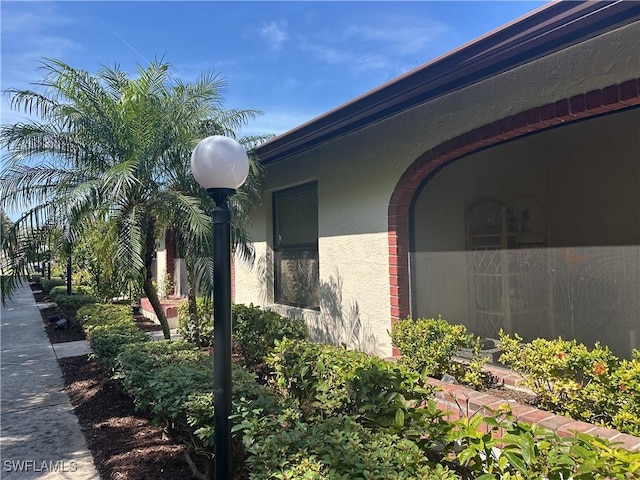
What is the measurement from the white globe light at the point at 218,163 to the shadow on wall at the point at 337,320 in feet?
10.7

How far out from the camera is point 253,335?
18.6 feet

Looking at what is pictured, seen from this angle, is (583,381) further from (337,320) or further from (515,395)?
(337,320)

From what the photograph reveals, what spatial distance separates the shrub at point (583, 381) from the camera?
9.20ft

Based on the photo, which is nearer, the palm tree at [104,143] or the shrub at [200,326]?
the palm tree at [104,143]

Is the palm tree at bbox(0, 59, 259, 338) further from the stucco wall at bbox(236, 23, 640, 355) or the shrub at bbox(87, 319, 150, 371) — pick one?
the stucco wall at bbox(236, 23, 640, 355)

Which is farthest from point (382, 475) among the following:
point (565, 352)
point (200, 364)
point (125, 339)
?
point (125, 339)

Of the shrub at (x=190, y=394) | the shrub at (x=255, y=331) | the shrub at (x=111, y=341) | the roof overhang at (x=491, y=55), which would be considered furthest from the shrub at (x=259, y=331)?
the roof overhang at (x=491, y=55)

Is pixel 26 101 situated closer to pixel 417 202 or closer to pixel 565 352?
pixel 417 202

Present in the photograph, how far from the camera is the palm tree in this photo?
5.48 meters

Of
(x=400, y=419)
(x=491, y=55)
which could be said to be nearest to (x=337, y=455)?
→ (x=400, y=419)

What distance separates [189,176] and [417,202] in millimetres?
3187

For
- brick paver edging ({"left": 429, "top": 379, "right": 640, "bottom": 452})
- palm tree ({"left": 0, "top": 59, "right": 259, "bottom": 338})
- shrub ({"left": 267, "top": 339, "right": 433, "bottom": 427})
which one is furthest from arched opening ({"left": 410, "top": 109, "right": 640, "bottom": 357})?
palm tree ({"left": 0, "top": 59, "right": 259, "bottom": 338})

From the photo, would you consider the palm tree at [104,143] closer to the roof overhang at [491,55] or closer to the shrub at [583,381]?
the roof overhang at [491,55]

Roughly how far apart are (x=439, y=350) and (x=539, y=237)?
96.3 inches
